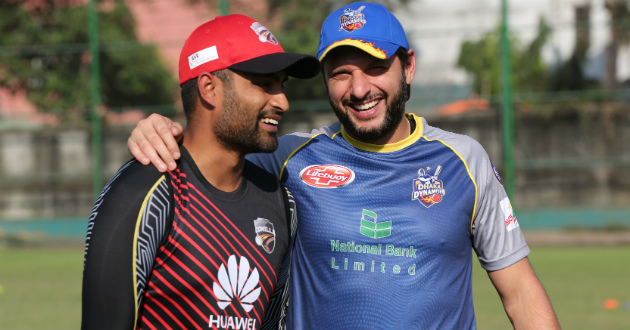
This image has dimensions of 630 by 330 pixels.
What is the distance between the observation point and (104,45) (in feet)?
54.6

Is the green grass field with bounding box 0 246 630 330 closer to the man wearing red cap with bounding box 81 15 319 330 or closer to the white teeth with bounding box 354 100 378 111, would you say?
the white teeth with bounding box 354 100 378 111

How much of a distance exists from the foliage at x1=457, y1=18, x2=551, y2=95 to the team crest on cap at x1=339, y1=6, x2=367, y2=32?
1173 cm

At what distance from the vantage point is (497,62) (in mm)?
15102

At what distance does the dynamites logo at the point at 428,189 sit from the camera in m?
3.51

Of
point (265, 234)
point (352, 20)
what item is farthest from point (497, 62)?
point (265, 234)

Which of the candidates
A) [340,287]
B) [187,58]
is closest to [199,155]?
[187,58]

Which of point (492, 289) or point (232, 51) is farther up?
point (232, 51)

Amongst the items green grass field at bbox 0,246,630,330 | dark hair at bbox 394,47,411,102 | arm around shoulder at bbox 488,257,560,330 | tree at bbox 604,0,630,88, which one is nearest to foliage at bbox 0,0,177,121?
green grass field at bbox 0,246,630,330

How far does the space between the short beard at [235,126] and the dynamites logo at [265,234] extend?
297 millimetres

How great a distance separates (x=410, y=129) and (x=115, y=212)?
60.6 inches

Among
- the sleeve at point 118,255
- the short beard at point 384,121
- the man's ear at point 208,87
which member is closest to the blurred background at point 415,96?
the short beard at point 384,121

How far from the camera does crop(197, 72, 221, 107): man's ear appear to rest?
3150 millimetres

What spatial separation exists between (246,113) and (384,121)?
691 mm

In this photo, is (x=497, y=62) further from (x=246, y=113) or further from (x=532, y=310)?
(x=246, y=113)
